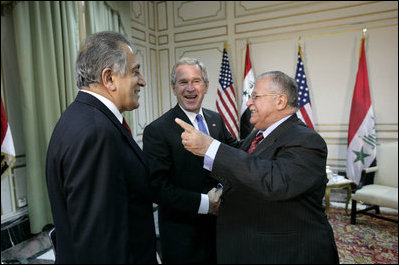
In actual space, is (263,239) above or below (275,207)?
below

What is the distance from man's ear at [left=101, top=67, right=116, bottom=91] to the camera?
87 centimetres

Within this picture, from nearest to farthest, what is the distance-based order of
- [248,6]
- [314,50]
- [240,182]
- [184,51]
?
[240,182] < [314,50] < [248,6] < [184,51]

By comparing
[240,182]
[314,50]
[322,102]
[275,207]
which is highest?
[314,50]

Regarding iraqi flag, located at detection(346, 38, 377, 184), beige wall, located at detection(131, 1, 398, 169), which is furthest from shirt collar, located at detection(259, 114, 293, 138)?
beige wall, located at detection(131, 1, 398, 169)

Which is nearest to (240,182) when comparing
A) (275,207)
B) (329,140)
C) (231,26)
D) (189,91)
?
(275,207)

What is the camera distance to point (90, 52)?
862 mm

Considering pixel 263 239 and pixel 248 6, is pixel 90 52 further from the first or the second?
pixel 248 6

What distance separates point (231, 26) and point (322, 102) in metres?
1.81

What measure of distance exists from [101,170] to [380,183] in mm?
3380

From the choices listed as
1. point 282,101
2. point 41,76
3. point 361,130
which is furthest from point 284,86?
point 361,130

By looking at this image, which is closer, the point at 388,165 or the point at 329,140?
the point at 388,165

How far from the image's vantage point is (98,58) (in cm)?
86

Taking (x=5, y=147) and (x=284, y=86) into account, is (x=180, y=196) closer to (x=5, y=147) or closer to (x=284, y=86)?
(x=284, y=86)

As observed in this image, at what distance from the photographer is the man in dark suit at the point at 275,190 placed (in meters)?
1.02
